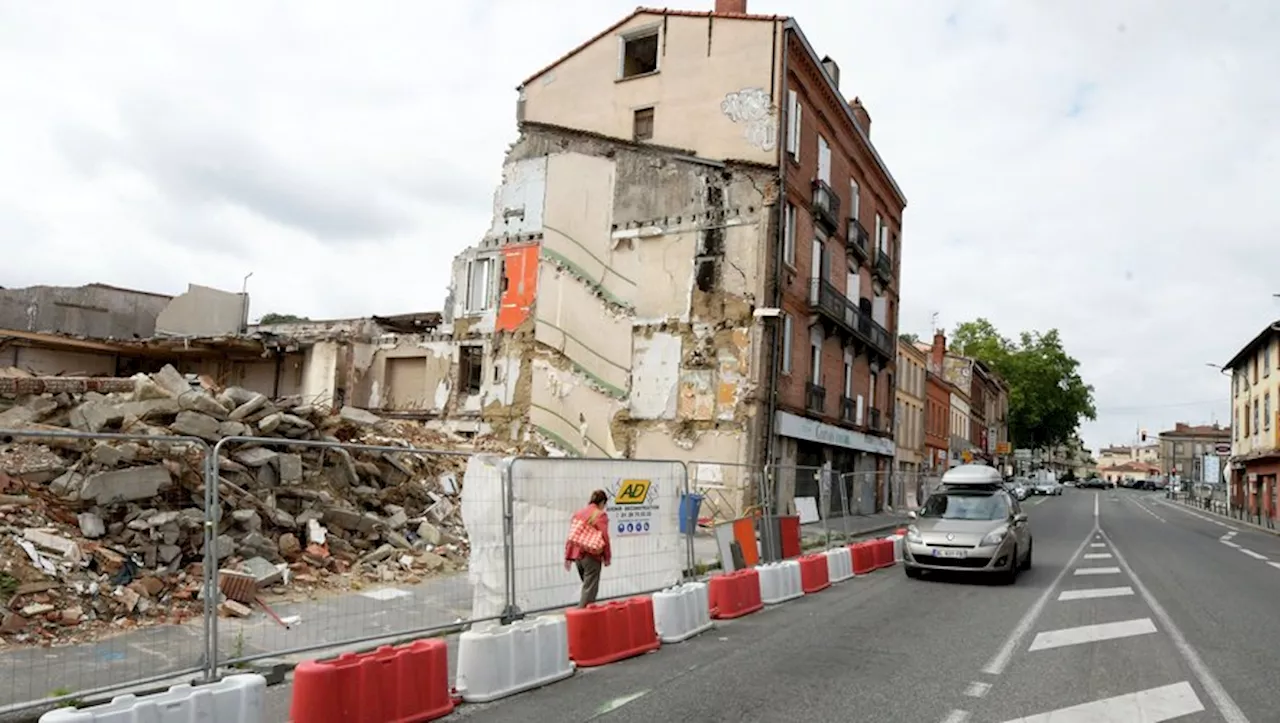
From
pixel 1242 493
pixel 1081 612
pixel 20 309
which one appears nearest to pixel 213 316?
pixel 20 309

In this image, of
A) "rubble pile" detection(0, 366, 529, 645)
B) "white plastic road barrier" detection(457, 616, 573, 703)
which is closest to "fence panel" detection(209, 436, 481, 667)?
"rubble pile" detection(0, 366, 529, 645)

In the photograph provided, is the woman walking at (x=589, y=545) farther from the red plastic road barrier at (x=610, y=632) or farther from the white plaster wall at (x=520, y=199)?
the white plaster wall at (x=520, y=199)

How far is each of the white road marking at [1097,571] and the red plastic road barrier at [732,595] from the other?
26.7 ft

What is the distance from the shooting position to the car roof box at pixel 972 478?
1620 cm

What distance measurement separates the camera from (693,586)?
1002 cm

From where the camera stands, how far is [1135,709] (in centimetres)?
671

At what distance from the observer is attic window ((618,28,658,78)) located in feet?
95.7

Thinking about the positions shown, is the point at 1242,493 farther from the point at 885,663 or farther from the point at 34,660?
the point at 34,660

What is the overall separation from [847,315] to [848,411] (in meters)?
3.68

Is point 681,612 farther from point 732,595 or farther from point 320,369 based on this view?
point 320,369

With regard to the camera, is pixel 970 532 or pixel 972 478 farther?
pixel 972 478

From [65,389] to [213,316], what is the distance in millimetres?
25624

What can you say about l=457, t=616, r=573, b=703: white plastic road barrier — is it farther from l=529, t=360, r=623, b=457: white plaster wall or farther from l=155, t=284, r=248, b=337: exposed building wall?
l=155, t=284, r=248, b=337: exposed building wall

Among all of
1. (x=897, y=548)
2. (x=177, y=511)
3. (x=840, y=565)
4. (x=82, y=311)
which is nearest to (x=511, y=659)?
(x=177, y=511)
